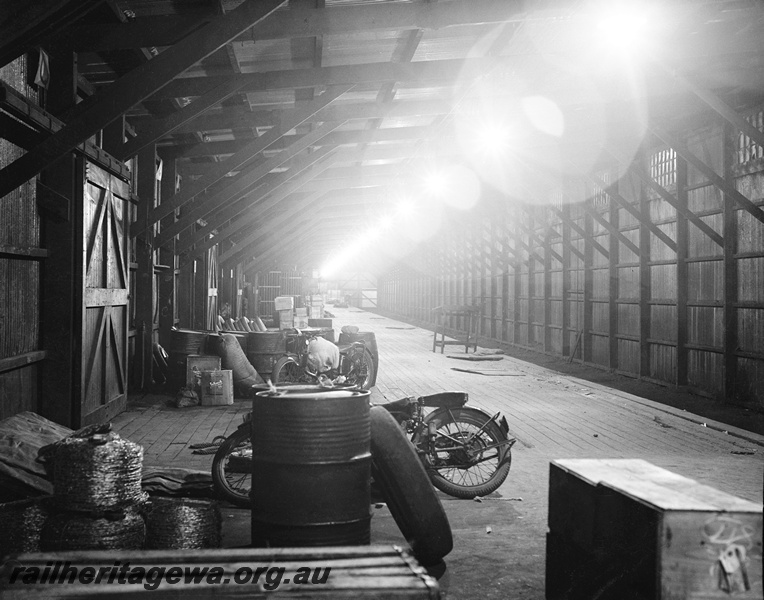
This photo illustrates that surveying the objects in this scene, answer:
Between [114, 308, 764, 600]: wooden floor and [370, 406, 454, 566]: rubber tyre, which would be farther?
[114, 308, 764, 600]: wooden floor

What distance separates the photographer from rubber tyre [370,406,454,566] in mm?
4492

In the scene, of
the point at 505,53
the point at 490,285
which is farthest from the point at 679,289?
the point at 490,285

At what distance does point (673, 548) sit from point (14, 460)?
431 cm

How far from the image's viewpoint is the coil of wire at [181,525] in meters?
4.47

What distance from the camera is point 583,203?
16.4m

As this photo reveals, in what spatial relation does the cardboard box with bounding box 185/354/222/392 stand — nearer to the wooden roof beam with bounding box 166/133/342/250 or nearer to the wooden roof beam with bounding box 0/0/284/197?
the wooden roof beam with bounding box 166/133/342/250

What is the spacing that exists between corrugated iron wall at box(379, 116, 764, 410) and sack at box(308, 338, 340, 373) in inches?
233

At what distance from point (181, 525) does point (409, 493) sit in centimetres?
140

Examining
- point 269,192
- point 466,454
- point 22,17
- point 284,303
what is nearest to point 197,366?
point 269,192

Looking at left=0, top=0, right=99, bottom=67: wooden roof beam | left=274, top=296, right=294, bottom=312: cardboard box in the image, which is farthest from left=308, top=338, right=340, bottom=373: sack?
left=274, top=296, right=294, bottom=312: cardboard box

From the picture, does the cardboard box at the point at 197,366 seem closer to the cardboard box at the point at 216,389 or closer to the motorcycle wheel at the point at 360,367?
the cardboard box at the point at 216,389

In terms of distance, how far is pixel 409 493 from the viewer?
4559 millimetres

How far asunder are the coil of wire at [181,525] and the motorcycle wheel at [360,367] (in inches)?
315

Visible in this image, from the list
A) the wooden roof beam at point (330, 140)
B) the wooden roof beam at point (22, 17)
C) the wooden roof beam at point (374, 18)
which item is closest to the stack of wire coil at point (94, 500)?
the wooden roof beam at point (22, 17)
